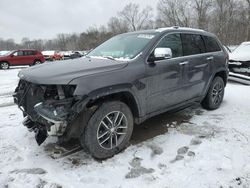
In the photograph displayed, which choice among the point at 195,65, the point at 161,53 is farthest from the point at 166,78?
the point at 195,65

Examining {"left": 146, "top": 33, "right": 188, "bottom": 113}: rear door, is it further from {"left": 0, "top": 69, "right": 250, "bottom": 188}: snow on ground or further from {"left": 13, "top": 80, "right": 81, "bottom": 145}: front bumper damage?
{"left": 13, "top": 80, "right": 81, "bottom": 145}: front bumper damage

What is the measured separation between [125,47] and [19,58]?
18.5 meters

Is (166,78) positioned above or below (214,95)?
above

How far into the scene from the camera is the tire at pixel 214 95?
16.9 ft

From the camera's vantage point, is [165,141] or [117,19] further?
[117,19]

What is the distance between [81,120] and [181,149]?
1582 millimetres

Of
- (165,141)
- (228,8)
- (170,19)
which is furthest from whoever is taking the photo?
(170,19)

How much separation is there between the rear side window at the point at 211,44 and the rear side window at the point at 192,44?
191 mm

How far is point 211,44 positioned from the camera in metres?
5.12

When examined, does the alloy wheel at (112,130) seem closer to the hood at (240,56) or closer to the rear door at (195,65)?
the rear door at (195,65)

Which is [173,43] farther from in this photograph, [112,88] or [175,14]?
[175,14]

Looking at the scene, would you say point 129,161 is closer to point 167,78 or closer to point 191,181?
point 191,181

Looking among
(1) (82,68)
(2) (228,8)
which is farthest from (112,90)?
(2) (228,8)

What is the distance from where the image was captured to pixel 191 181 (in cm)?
272
